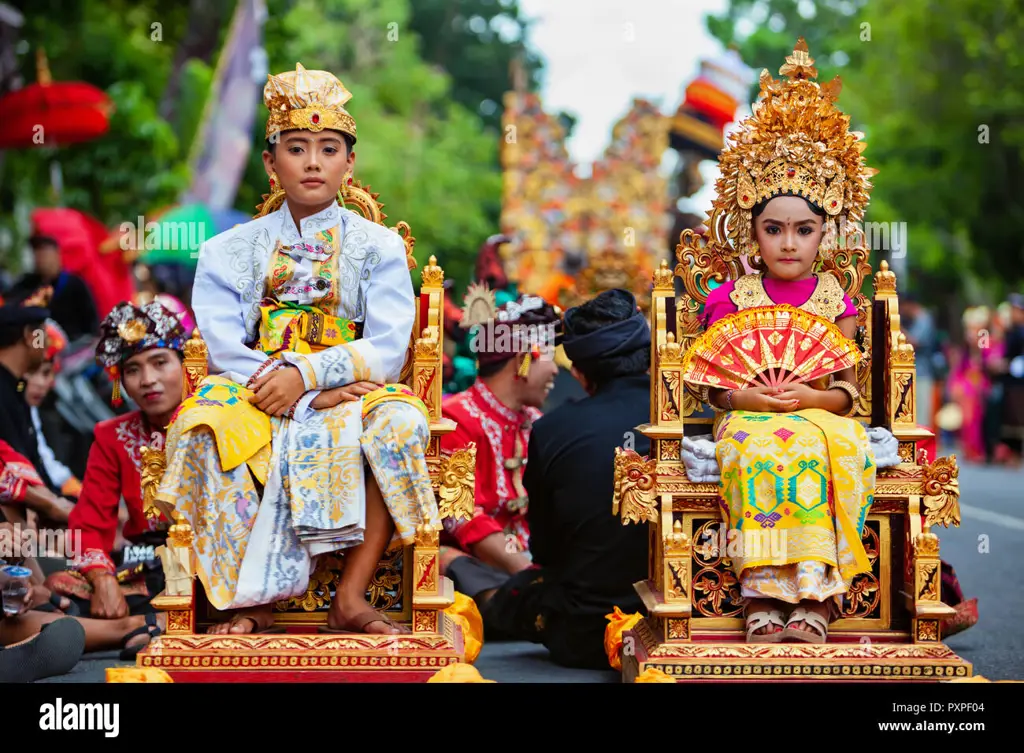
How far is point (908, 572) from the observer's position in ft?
17.9

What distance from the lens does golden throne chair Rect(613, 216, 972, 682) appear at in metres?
5.14

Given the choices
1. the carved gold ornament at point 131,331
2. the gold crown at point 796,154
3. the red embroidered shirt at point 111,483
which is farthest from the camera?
the carved gold ornament at point 131,331

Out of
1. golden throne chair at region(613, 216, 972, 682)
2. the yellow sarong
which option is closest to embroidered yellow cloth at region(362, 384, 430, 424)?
golden throne chair at region(613, 216, 972, 682)

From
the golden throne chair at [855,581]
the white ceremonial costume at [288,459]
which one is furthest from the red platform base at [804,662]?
the white ceremonial costume at [288,459]

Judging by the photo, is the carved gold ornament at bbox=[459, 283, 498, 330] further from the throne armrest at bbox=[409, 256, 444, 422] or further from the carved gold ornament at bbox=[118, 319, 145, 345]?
the throne armrest at bbox=[409, 256, 444, 422]

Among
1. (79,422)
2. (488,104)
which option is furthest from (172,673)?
(488,104)

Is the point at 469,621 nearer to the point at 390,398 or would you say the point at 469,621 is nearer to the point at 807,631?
the point at 390,398

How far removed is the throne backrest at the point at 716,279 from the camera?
5.84 m

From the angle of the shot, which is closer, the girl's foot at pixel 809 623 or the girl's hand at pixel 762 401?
the girl's foot at pixel 809 623

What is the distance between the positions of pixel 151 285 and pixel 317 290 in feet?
27.2

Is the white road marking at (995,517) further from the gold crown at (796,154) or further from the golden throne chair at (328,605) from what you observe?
the golden throne chair at (328,605)

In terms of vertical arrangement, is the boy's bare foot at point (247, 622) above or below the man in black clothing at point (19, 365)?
below

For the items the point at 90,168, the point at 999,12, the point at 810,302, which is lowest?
the point at 810,302
